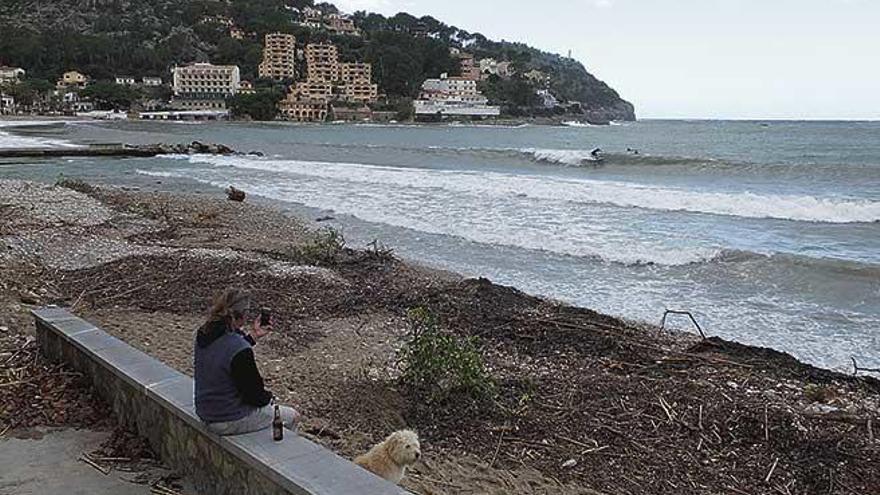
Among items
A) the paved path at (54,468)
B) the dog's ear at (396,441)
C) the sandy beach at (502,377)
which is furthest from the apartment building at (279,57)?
the dog's ear at (396,441)

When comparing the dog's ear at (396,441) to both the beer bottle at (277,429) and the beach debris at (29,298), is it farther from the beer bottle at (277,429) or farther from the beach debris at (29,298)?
the beach debris at (29,298)

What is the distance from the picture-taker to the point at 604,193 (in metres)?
27.0

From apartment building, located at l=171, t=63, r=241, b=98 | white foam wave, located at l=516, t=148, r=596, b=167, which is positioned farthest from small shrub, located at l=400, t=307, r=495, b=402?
apartment building, located at l=171, t=63, r=241, b=98

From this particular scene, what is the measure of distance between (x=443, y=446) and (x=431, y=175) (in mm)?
29301

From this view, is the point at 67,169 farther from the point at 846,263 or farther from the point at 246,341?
the point at 246,341

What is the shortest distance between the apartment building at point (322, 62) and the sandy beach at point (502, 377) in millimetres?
145437

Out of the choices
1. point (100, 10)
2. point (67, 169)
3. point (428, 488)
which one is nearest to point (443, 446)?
point (428, 488)

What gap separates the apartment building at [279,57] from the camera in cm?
15812

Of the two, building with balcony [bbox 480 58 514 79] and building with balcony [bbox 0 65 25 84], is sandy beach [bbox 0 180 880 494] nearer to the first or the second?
building with balcony [bbox 0 65 25 84]

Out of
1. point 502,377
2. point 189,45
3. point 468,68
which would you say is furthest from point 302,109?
point 502,377

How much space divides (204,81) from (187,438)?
5688 inches

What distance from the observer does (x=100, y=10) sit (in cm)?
18038

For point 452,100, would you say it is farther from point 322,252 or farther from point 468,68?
point 322,252

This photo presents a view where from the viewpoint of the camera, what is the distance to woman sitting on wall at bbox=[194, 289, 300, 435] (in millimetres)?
3902
